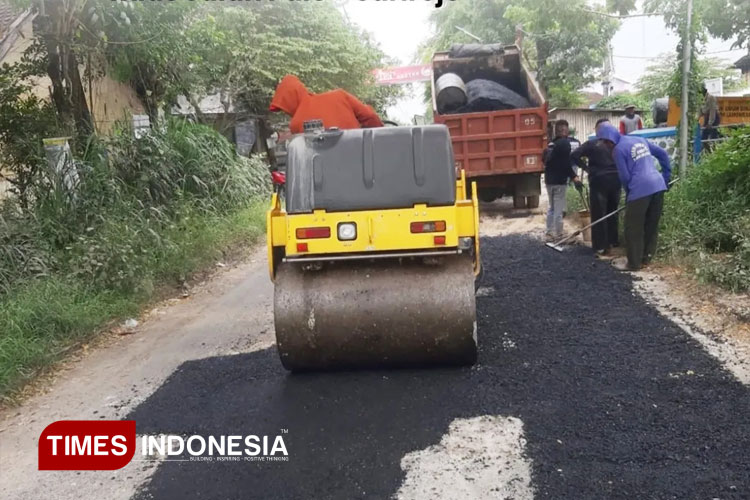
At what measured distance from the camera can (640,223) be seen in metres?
6.84

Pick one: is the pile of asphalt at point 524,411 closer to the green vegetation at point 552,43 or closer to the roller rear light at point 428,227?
the roller rear light at point 428,227

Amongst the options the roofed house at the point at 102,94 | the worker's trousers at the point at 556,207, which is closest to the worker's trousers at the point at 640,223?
the worker's trousers at the point at 556,207

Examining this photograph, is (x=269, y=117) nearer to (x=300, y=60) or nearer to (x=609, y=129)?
(x=300, y=60)

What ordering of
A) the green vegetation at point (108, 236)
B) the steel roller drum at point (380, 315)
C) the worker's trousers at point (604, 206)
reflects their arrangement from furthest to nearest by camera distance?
the worker's trousers at point (604, 206) < the green vegetation at point (108, 236) < the steel roller drum at point (380, 315)

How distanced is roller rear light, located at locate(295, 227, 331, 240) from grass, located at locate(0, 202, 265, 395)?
230cm

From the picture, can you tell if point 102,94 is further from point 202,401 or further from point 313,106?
point 202,401

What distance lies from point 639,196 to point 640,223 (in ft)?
0.87

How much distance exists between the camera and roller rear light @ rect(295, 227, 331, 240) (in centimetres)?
439

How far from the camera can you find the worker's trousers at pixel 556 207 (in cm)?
878

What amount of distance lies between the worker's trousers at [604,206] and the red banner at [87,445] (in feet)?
17.9

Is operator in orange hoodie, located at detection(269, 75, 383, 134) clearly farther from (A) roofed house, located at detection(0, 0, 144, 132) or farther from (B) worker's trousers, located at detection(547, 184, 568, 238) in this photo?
(A) roofed house, located at detection(0, 0, 144, 132)

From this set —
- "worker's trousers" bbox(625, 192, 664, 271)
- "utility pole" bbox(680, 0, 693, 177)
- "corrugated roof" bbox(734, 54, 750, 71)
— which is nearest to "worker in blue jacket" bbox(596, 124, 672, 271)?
"worker's trousers" bbox(625, 192, 664, 271)

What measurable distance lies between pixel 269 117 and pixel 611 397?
53.1ft

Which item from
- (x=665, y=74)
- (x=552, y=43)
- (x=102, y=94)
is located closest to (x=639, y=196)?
(x=102, y=94)
